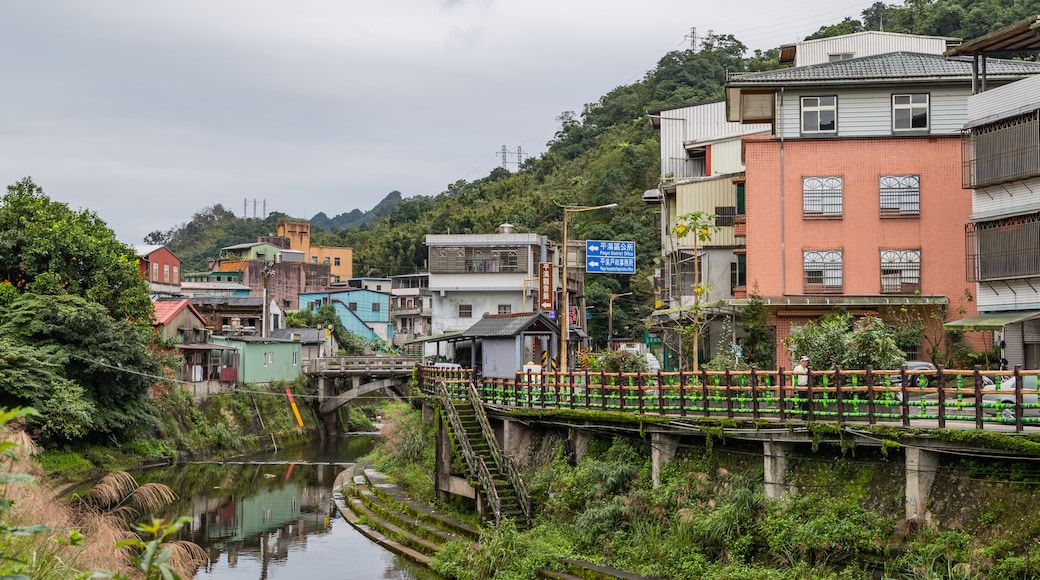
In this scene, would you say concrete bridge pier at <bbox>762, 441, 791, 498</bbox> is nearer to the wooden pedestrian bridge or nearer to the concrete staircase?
the wooden pedestrian bridge

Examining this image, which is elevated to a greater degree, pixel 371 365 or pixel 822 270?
pixel 822 270

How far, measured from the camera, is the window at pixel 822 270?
33844 millimetres

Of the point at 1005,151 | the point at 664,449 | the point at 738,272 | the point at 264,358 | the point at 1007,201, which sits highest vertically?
the point at 1005,151

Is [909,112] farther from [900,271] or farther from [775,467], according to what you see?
[775,467]

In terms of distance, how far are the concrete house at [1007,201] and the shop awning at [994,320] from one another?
0.09 feet

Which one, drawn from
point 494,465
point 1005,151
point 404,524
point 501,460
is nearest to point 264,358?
point 404,524

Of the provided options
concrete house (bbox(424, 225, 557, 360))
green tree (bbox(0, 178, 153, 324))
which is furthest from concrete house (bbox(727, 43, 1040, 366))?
concrete house (bbox(424, 225, 557, 360))

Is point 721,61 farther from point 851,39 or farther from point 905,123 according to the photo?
point 905,123

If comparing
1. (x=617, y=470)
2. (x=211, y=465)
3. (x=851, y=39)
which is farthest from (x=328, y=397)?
(x=617, y=470)

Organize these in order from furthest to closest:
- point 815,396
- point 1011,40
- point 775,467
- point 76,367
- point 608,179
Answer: point 608,179 < point 76,367 < point 1011,40 < point 775,467 < point 815,396

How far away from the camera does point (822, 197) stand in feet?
112

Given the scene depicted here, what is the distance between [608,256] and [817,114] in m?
9.62

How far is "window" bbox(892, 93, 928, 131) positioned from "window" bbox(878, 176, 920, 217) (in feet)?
5.64

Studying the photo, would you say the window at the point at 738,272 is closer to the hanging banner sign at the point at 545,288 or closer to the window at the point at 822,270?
the window at the point at 822,270
